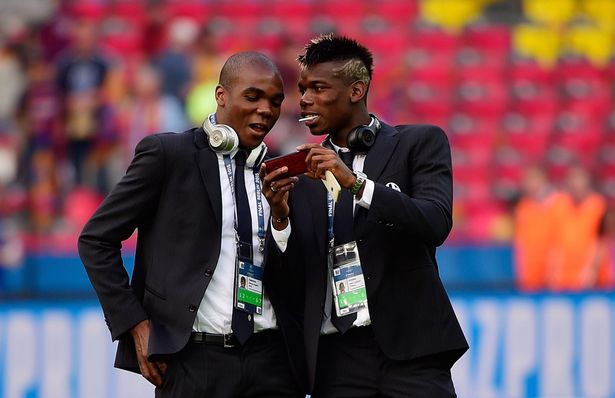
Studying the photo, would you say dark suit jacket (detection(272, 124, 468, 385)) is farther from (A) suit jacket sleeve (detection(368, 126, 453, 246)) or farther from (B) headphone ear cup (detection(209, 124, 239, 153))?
(B) headphone ear cup (detection(209, 124, 239, 153))

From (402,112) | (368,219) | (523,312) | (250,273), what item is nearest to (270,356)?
(250,273)

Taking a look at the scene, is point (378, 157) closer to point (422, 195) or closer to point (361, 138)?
point (361, 138)

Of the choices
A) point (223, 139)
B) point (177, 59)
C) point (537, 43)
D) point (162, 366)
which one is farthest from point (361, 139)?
point (537, 43)

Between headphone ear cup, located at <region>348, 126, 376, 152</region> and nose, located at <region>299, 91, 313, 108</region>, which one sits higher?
nose, located at <region>299, 91, 313, 108</region>

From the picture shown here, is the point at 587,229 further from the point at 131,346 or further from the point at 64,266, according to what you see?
the point at 131,346

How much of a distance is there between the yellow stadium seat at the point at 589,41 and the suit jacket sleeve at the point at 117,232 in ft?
29.7

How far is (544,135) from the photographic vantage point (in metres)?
12.4

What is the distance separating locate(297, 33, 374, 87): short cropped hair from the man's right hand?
125cm

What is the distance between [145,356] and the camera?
15.1ft

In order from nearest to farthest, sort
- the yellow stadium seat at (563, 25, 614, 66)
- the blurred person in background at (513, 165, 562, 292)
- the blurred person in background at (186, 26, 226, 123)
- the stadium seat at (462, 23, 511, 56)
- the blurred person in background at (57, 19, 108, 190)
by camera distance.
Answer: the blurred person in background at (57, 19, 108, 190) < the blurred person in background at (513, 165, 562, 292) < the blurred person in background at (186, 26, 226, 123) < the stadium seat at (462, 23, 511, 56) < the yellow stadium seat at (563, 25, 614, 66)

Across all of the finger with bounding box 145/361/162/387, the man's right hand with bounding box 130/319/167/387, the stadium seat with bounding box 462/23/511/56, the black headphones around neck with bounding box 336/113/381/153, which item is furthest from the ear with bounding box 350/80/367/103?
the stadium seat with bounding box 462/23/511/56

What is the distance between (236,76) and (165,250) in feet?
2.49

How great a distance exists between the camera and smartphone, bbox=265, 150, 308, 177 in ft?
14.6

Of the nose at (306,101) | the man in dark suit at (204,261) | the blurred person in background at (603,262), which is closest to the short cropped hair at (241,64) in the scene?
the man in dark suit at (204,261)
